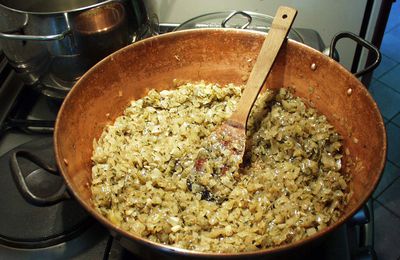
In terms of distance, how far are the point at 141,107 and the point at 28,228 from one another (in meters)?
0.43

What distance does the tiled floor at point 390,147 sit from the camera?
1.72 m

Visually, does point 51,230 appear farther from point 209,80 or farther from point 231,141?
point 209,80

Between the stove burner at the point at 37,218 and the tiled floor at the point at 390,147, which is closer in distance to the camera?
the stove burner at the point at 37,218

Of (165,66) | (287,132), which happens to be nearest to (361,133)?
(287,132)

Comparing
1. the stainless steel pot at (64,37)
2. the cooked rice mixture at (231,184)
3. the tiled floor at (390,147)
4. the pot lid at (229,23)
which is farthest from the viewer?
the tiled floor at (390,147)

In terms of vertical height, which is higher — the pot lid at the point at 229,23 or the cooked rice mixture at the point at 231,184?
the pot lid at the point at 229,23

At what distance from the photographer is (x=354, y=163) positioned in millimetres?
905

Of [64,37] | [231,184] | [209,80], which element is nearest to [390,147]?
[209,80]

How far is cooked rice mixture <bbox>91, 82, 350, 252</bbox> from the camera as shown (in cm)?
82

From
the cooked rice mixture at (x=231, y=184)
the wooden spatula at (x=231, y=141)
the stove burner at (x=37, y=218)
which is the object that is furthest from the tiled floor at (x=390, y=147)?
the stove burner at (x=37, y=218)

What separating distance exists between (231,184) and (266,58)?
0.32 m

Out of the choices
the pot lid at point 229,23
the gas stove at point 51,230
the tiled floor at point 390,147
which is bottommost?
the tiled floor at point 390,147

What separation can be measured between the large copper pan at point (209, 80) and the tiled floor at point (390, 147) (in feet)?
3.24

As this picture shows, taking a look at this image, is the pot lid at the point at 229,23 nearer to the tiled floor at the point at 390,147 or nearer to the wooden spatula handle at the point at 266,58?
the wooden spatula handle at the point at 266,58
